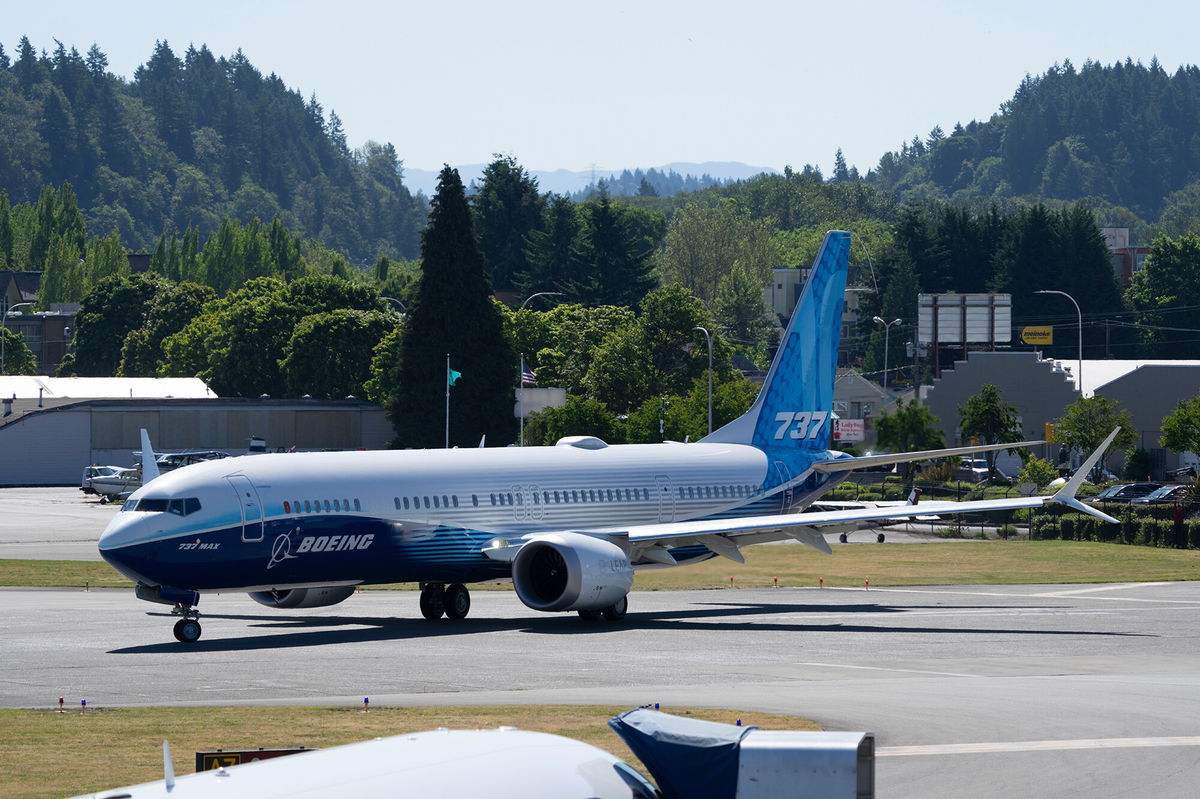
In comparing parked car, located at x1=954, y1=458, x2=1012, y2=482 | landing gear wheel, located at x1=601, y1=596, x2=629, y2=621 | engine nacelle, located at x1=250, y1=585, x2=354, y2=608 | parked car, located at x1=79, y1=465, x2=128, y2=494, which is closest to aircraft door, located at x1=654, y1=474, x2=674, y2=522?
landing gear wheel, located at x1=601, y1=596, x2=629, y2=621

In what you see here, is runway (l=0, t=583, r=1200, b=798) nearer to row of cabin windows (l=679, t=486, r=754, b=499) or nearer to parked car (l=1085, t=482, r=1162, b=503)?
row of cabin windows (l=679, t=486, r=754, b=499)

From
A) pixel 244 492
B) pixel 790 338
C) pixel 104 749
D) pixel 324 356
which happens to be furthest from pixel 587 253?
pixel 104 749

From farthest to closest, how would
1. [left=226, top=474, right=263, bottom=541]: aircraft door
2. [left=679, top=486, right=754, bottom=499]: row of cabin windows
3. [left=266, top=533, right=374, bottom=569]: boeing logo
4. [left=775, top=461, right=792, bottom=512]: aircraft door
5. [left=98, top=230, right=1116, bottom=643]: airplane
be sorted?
[left=775, top=461, right=792, bottom=512]: aircraft door → [left=679, top=486, right=754, bottom=499]: row of cabin windows → [left=266, top=533, right=374, bottom=569]: boeing logo → [left=226, top=474, right=263, bottom=541]: aircraft door → [left=98, top=230, right=1116, bottom=643]: airplane

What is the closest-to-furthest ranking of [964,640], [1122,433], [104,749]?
[104,749] → [964,640] → [1122,433]

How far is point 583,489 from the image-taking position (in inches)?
1758

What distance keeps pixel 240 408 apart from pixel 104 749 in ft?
355

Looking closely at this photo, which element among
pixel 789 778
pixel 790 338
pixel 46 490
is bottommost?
pixel 46 490

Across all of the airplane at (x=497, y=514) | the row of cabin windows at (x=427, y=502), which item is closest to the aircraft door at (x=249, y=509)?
the airplane at (x=497, y=514)

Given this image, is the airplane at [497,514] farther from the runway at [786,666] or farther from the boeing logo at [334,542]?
the runway at [786,666]

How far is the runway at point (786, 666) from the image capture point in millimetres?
22844

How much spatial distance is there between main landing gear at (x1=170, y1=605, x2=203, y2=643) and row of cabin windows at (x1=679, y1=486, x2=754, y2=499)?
15249 mm

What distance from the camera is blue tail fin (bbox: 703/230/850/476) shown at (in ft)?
166

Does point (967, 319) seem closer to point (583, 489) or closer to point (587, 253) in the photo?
point (587, 253)

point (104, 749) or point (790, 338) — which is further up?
point (790, 338)
